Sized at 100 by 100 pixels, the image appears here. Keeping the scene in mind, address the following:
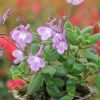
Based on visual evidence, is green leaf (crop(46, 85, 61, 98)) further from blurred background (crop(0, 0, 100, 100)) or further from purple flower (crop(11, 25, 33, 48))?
blurred background (crop(0, 0, 100, 100))

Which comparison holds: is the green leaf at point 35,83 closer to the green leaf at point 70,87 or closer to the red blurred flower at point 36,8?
the green leaf at point 70,87

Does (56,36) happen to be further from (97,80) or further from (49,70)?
(97,80)

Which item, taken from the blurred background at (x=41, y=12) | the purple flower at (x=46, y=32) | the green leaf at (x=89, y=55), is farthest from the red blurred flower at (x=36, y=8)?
the purple flower at (x=46, y=32)

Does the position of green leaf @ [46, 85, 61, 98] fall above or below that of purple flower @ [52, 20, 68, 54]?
below

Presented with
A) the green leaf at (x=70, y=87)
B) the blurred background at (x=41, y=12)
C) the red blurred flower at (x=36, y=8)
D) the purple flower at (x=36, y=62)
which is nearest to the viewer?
the purple flower at (x=36, y=62)

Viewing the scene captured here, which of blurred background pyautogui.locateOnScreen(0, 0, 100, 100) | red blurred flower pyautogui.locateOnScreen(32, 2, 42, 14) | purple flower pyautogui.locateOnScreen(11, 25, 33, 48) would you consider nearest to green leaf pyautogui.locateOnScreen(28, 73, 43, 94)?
purple flower pyautogui.locateOnScreen(11, 25, 33, 48)

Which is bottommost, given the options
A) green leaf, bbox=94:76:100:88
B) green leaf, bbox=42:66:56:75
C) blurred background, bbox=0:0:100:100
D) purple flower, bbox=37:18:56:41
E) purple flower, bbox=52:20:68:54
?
green leaf, bbox=94:76:100:88
